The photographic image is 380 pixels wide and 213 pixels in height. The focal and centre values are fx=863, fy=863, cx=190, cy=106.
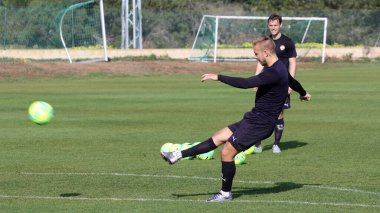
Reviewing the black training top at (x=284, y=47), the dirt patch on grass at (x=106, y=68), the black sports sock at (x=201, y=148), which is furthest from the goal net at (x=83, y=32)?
the black sports sock at (x=201, y=148)

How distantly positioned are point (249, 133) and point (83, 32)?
3715cm

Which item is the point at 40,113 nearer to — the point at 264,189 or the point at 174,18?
the point at 264,189

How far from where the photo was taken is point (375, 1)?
70.2m

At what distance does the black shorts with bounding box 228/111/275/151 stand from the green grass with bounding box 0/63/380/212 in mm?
675

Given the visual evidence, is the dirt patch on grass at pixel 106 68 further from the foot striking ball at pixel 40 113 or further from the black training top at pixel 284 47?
the foot striking ball at pixel 40 113

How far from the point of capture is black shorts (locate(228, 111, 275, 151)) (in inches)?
408

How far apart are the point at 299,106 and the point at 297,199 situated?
14.9 meters

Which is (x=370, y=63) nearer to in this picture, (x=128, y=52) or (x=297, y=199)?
(x=128, y=52)

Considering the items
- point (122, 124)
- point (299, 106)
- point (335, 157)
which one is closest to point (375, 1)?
point (299, 106)

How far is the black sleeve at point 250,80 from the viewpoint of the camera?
996 centimetres

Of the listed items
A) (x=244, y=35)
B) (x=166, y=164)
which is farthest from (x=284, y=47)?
(x=244, y=35)

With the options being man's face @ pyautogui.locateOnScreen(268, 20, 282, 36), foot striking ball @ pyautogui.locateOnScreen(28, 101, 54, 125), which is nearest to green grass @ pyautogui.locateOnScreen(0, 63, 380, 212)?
foot striking ball @ pyautogui.locateOnScreen(28, 101, 54, 125)

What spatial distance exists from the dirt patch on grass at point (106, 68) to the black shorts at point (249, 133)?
1103 inches

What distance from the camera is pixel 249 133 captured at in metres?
10.4
